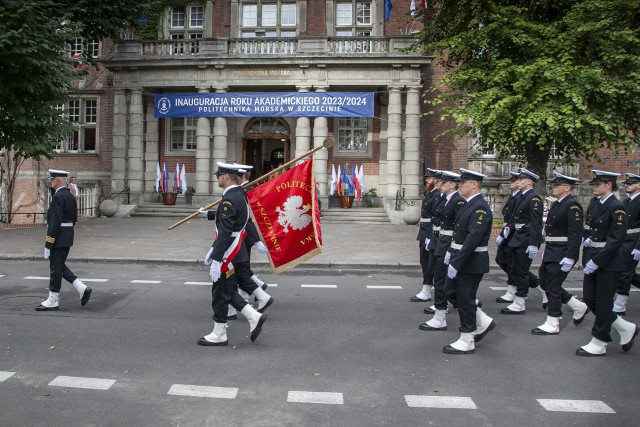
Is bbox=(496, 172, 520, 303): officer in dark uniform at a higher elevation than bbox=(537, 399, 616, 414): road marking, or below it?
higher

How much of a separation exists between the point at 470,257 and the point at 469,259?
0.03 m

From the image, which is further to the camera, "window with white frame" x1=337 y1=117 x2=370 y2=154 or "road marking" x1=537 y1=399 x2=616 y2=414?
"window with white frame" x1=337 y1=117 x2=370 y2=154

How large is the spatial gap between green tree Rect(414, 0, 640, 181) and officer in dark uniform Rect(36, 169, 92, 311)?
387 inches

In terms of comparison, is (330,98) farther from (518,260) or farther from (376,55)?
(518,260)

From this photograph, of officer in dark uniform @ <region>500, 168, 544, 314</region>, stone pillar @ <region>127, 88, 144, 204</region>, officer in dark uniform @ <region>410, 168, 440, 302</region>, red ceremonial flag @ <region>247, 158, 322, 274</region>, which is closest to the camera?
red ceremonial flag @ <region>247, 158, 322, 274</region>

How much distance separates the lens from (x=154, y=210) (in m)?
22.5

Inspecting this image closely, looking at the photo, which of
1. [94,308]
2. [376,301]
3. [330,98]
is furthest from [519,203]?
[330,98]

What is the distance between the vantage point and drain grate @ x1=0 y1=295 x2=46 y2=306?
8.05 m

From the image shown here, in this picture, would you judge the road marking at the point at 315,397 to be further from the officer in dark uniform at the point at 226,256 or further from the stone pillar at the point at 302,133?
the stone pillar at the point at 302,133

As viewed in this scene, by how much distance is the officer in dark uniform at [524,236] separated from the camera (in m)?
8.17

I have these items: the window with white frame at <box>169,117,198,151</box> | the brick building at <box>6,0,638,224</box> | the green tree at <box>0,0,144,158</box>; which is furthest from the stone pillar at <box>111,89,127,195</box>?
the green tree at <box>0,0,144,158</box>

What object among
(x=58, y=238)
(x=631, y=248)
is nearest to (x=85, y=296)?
(x=58, y=238)

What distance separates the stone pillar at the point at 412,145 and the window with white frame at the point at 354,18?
4.42 metres

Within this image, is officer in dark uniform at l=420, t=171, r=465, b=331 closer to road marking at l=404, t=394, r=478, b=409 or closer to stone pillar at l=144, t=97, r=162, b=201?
road marking at l=404, t=394, r=478, b=409
